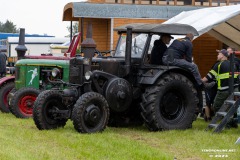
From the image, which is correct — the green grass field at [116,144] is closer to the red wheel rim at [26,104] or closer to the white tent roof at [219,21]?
the red wheel rim at [26,104]

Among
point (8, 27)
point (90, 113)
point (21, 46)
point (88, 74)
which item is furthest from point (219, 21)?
point (8, 27)

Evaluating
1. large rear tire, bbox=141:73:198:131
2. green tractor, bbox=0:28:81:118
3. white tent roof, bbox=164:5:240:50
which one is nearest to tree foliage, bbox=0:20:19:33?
white tent roof, bbox=164:5:240:50

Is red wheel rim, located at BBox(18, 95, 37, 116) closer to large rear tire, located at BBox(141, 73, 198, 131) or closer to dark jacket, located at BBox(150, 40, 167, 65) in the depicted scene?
dark jacket, located at BBox(150, 40, 167, 65)

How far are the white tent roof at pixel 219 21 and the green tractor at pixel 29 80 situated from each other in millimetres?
3142

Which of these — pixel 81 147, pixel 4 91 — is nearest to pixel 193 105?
pixel 81 147

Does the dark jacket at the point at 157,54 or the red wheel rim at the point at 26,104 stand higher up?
the dark jacket at the point at 157,54

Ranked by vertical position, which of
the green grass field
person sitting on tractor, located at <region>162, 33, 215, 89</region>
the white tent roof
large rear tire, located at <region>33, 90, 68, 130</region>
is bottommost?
the green grass field

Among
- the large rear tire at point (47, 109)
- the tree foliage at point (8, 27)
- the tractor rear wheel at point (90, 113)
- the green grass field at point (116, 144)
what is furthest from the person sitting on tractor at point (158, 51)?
the tree foliage at point (8, 27)

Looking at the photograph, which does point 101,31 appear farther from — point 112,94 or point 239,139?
point 239,139

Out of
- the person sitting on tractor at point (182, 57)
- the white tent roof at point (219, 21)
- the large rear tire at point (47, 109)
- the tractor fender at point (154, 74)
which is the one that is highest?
the white tent roof at point (219, 21)

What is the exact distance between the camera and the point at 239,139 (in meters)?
9.43

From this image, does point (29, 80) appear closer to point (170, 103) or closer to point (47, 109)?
point (47, 109)

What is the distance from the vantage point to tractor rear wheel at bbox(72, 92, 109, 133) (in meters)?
10.1

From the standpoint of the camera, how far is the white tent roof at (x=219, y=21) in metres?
14.7
